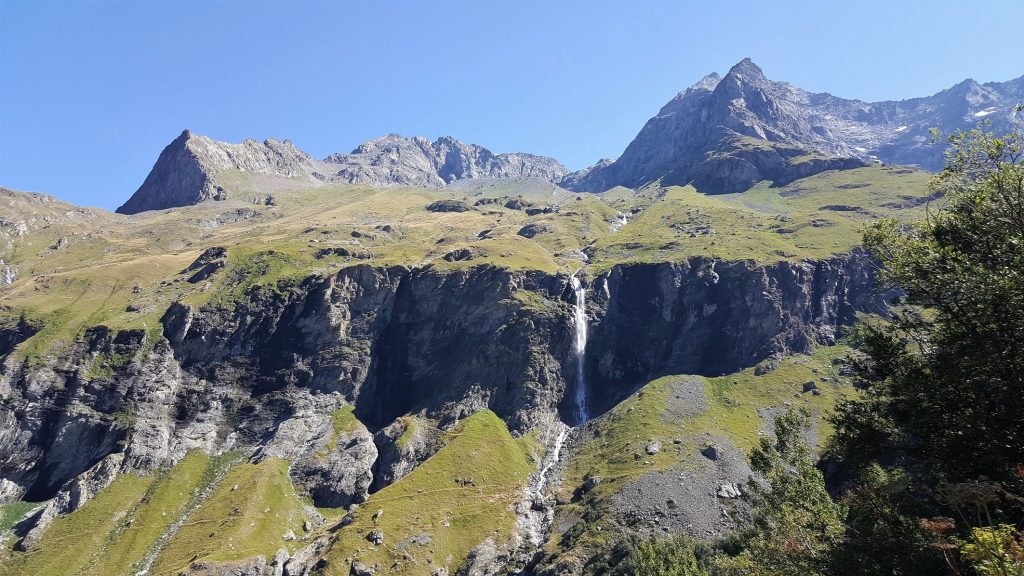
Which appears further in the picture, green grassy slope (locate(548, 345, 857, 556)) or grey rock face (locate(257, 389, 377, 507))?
grey rock face (locate(257, 389, 377, 507))

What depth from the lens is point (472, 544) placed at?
426ft

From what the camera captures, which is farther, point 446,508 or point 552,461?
point 552,461

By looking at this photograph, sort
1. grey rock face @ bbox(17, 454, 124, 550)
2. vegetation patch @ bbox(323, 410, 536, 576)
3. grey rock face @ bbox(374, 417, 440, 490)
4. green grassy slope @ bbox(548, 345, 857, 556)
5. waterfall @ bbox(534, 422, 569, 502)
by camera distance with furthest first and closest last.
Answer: grey rock face @ bbox(374, 417, 440, 490)
waterfall @ bbox(534, 422, 569, 502)
grey rock face @ bbox(17, 454, 124, 550)
green grassy slope @ bbox(548, 345, 857, 556)
vegetation patch @ bbox(323, 410, 536, 576)

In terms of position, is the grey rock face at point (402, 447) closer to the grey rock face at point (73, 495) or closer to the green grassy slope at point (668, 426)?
the green grassy slope at point (668, 426)

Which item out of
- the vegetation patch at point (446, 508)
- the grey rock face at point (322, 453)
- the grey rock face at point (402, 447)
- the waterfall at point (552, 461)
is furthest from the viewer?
the grey rock face at point (402, 447)

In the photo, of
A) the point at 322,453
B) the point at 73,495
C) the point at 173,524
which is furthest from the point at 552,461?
the point at 73,495

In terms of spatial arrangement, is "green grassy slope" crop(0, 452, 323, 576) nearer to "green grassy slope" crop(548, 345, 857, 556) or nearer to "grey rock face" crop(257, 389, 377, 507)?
"grey rock face" crop(257, 389, 377, 507)

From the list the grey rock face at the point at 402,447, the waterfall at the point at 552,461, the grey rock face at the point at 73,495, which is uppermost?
the grey rock face at the point at 73,495

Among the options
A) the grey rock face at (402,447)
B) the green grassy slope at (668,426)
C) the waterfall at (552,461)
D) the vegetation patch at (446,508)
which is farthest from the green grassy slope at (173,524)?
the green grassy slope at (668,426)

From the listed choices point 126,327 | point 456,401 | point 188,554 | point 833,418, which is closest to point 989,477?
point 833,418

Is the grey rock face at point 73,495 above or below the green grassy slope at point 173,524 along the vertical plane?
above

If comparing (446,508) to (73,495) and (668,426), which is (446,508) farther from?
(73,495)

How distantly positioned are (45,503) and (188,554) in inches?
2468

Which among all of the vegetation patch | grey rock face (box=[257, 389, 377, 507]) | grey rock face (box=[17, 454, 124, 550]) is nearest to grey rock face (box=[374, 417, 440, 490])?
grey rock face (box=[257, 389, 377, 507])
